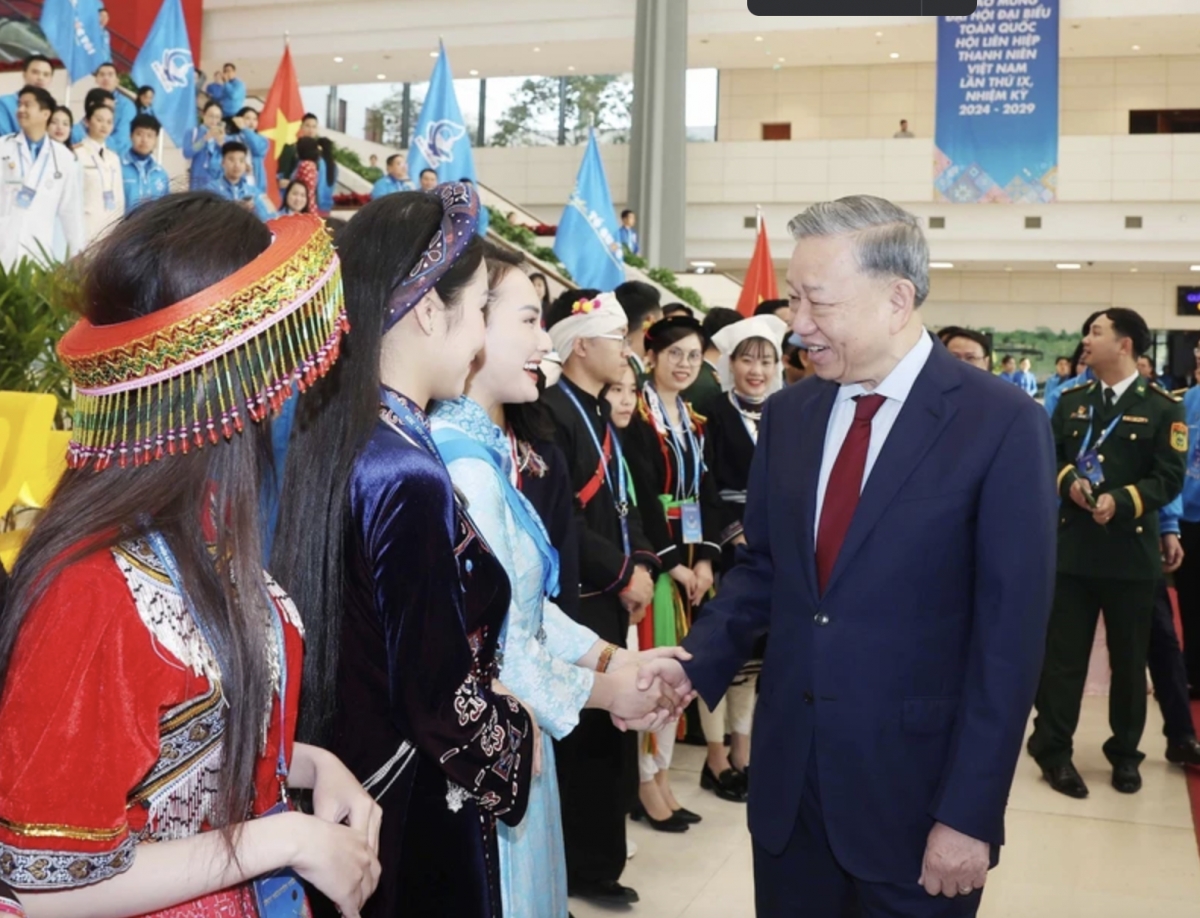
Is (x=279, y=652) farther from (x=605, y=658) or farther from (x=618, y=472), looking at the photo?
(x=618, y=472)

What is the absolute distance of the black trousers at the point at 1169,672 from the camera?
4875 millimetres

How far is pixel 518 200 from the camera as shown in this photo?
22781 mm

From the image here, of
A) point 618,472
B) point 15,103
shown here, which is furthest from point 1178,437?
point 15,103

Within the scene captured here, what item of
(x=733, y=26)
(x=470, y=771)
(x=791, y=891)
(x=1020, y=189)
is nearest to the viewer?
(x=470, y=771)

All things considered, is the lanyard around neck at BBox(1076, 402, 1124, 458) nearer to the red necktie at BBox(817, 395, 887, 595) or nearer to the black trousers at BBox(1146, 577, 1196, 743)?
the black trousers at BBox(1146, 577, 1196, 743)

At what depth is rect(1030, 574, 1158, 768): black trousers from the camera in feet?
15.1

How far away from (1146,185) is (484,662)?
65.8ft

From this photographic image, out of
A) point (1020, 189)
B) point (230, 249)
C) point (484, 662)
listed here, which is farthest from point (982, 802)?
point (1020, 189)

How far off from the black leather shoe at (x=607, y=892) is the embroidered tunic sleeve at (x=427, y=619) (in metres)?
2.02

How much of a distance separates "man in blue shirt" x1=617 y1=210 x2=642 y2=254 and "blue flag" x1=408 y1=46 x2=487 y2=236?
5.21 metres

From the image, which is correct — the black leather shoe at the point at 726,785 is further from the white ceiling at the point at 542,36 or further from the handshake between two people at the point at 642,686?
the white ceiling at the point at 542,36

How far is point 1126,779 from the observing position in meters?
4.63

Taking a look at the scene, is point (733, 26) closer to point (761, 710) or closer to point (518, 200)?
point (518, 200)

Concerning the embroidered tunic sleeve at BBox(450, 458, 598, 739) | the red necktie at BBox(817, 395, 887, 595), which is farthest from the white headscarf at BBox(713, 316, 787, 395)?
the embroidered tunic sleeve at BBox(450, 458, 598, 739)
